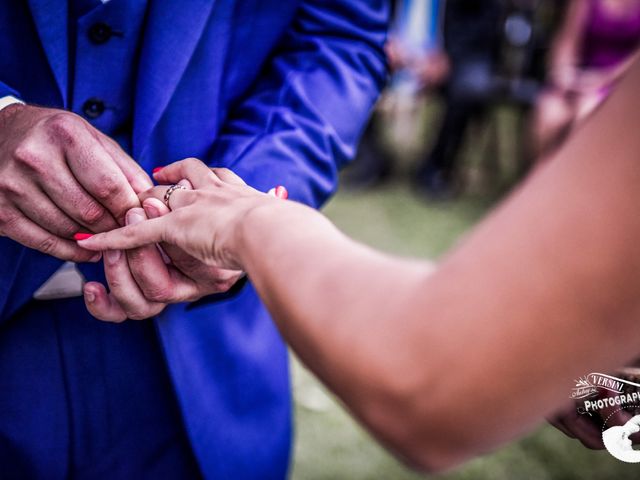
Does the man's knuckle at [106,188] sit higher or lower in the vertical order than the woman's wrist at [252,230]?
lower

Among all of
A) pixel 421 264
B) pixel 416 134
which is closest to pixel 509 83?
pixel 416 134

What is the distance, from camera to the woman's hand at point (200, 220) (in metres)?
0.68

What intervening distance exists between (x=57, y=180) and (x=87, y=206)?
57 millimetres

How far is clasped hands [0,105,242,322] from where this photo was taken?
0.83 metres

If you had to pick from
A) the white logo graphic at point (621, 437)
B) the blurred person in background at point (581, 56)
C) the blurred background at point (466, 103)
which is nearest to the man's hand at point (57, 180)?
the white logo graphic at point (621, 437)

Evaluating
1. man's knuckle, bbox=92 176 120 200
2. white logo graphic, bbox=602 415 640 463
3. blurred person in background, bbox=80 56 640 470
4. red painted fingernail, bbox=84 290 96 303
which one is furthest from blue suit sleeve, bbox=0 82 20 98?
white logo graphic, bbox=602 415 640 463

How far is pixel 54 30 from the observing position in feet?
2.91

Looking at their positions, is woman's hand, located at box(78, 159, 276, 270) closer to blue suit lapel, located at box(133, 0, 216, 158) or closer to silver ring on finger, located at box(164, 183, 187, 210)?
silver ring on finger, located at box(164, 183, 187, 210)

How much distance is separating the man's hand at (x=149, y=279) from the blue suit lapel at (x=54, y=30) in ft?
0.91

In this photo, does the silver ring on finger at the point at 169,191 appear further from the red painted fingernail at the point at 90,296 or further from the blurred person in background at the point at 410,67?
the blurred person in background at the point at 410,67

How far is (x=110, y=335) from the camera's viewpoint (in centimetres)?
109

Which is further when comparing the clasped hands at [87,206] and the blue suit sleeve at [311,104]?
the blue suit sleeve at [311,104]

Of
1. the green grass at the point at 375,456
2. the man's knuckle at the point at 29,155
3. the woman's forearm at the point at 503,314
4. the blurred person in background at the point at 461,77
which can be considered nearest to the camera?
the woman's forearm at the point at 503,314

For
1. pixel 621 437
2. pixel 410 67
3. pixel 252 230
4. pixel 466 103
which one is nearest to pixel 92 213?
pixel 252 230
